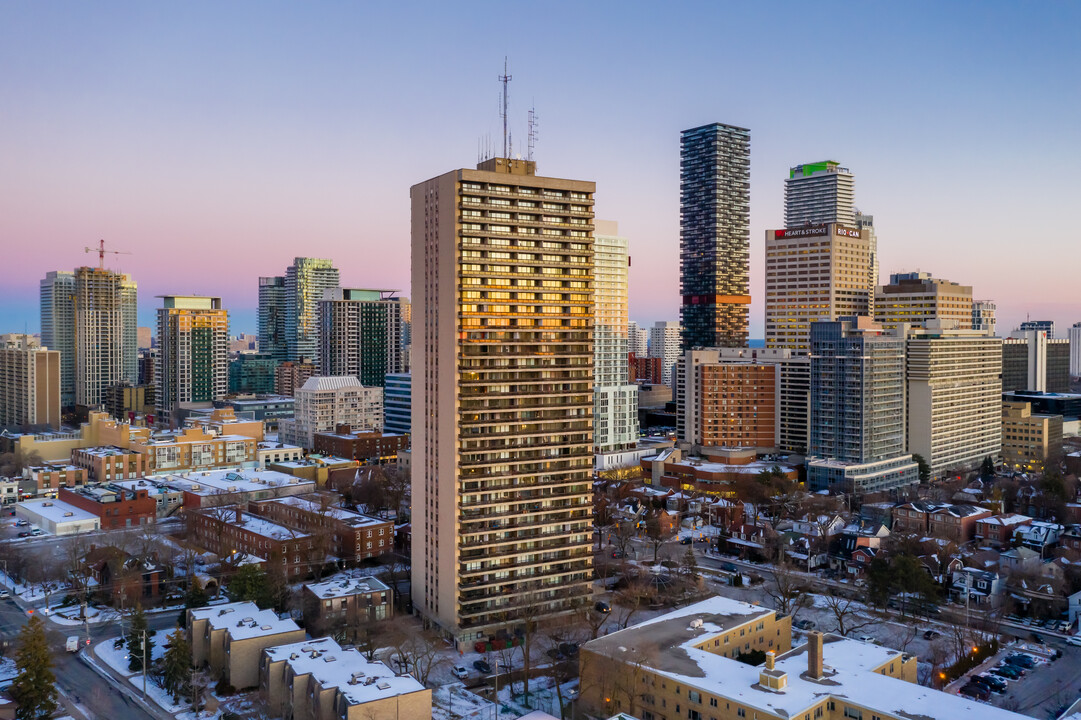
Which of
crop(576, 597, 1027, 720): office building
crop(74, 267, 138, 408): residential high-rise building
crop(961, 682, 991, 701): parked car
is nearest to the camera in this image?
crop(576, 597, 1027, 720): office building

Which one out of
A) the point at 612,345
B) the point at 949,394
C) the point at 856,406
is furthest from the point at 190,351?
the point at 949,394

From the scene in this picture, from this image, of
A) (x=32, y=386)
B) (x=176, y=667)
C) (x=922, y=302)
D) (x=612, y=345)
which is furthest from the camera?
(x=32, y=386)

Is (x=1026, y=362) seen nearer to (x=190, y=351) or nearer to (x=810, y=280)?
(x=810, y=280)

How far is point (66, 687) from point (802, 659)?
130ft

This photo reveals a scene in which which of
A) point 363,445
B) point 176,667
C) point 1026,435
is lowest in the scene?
point 176,667

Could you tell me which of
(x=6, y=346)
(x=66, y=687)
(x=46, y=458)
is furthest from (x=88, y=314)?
(x=66, y=687)

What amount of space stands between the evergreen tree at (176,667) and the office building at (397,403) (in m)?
91.3

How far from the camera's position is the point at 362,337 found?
19000 centimetres

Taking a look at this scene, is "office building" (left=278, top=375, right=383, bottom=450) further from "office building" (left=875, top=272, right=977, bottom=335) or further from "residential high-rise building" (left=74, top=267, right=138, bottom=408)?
"office building" (left=875, top=272, right=977, bottom=335)

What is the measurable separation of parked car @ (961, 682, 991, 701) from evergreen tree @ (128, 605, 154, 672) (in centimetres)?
4513

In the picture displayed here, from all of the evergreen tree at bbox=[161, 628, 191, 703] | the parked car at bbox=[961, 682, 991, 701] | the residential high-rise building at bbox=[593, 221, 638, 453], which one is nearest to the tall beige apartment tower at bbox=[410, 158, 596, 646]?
the evergreen tree at bbox=[161, 628, 191, 703]

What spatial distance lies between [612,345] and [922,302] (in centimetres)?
5165

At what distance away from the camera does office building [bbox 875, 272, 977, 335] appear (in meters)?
138

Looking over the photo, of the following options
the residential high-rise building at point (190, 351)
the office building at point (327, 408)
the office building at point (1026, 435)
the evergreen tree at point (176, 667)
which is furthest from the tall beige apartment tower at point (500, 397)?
the residential high-rise building at point (190, 351)
